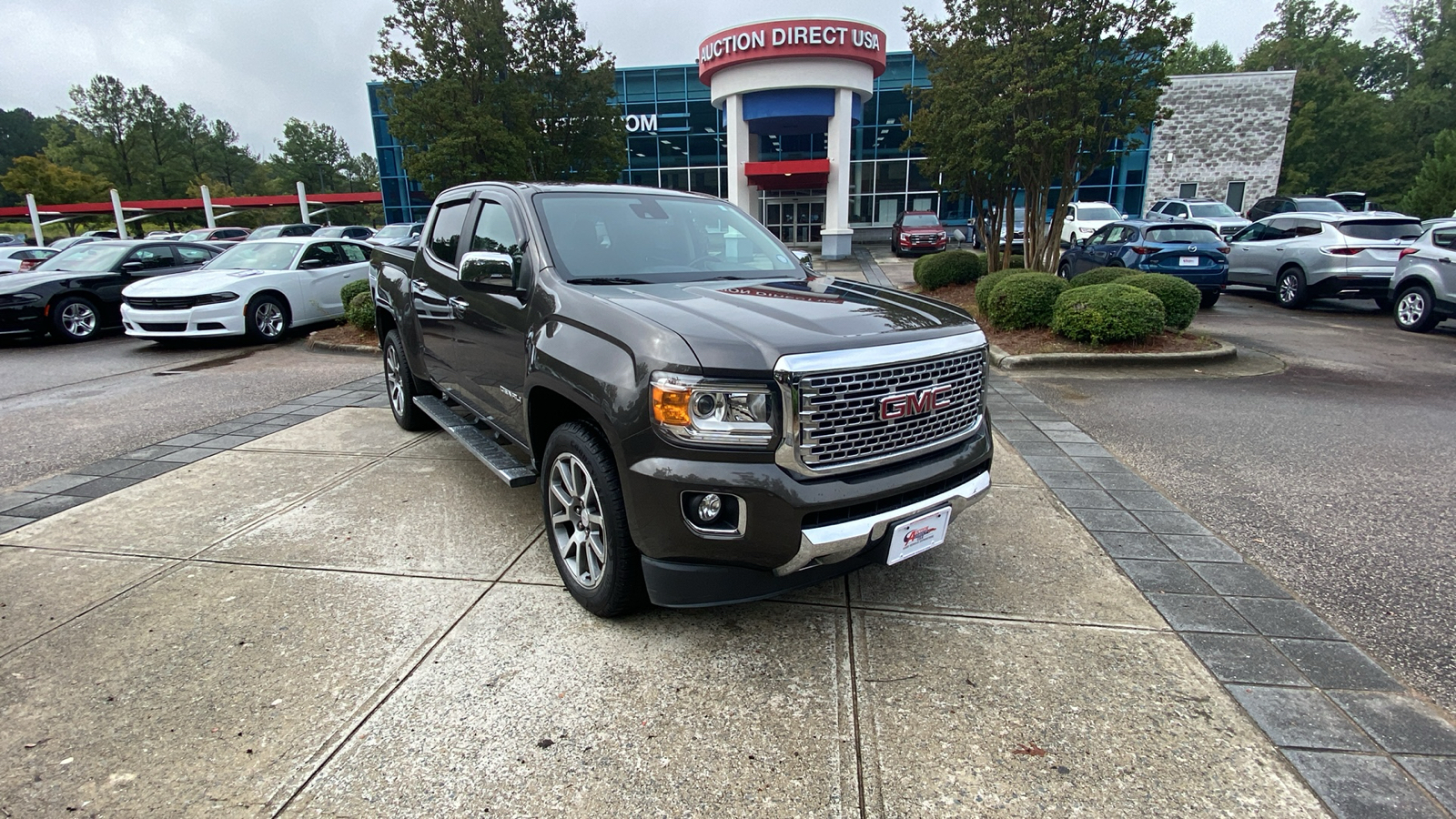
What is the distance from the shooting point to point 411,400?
5.88m

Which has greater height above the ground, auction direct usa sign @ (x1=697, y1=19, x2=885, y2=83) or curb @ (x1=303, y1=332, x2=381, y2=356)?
auction direct usa sign @ (x1=697, y1=19, x2=885, y2=83)

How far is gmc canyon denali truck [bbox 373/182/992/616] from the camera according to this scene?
260 centimetres

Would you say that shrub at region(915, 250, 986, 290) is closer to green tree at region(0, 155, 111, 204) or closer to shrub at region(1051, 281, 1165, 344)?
shrub at region(1051, 281, 1165, 344)

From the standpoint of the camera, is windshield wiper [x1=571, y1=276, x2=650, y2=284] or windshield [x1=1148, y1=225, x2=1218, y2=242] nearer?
windshield wiper [x1=571, y1=276, x2=650, y2=284]

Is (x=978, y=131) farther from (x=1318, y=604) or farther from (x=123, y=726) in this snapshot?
(x=123, y=726)

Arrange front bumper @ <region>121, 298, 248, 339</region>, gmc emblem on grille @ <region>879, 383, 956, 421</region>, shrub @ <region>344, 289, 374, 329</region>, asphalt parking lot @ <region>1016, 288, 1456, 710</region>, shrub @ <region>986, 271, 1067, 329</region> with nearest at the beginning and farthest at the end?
gmc emblem on grille @ <region>879, 383, 956, 421</region>, asphalt parking lot @ <region>1016, 288, 1456, 710</region>, shrub @ <region>986, 271, 1067, 329</region>, front bumper @ <region>121, 298, 248, 339</region>, shrub @ <region>344, 289, 374, 329</region>

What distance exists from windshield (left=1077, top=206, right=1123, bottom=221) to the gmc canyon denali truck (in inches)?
839

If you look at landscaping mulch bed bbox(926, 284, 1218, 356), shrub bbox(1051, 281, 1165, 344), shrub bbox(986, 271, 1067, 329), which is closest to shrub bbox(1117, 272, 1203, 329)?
landscaping mulch bed bbox(926, 284, 1218, 356)

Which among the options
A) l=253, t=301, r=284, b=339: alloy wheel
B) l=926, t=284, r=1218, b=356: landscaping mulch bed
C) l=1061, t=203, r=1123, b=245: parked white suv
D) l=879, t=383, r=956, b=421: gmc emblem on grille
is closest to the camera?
l=879, t=383, r=956, b=421: gmc emblem on grille

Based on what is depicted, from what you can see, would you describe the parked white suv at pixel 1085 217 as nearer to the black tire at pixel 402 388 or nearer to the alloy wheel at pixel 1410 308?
the alloy wheel at pixel 1410 308

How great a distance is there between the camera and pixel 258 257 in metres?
11.3

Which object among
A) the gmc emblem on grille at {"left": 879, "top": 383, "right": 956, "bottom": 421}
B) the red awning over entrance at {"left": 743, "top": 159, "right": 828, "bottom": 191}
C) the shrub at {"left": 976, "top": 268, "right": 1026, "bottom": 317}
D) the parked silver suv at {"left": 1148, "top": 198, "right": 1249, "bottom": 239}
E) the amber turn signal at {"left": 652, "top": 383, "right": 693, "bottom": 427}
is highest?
the red awning over entrance at {"left": 743, "top": 159, "right": 828, "bottom": 191}

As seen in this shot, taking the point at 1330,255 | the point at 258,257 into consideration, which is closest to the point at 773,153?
the point at 1330,255

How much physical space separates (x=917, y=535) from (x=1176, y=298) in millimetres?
8056
